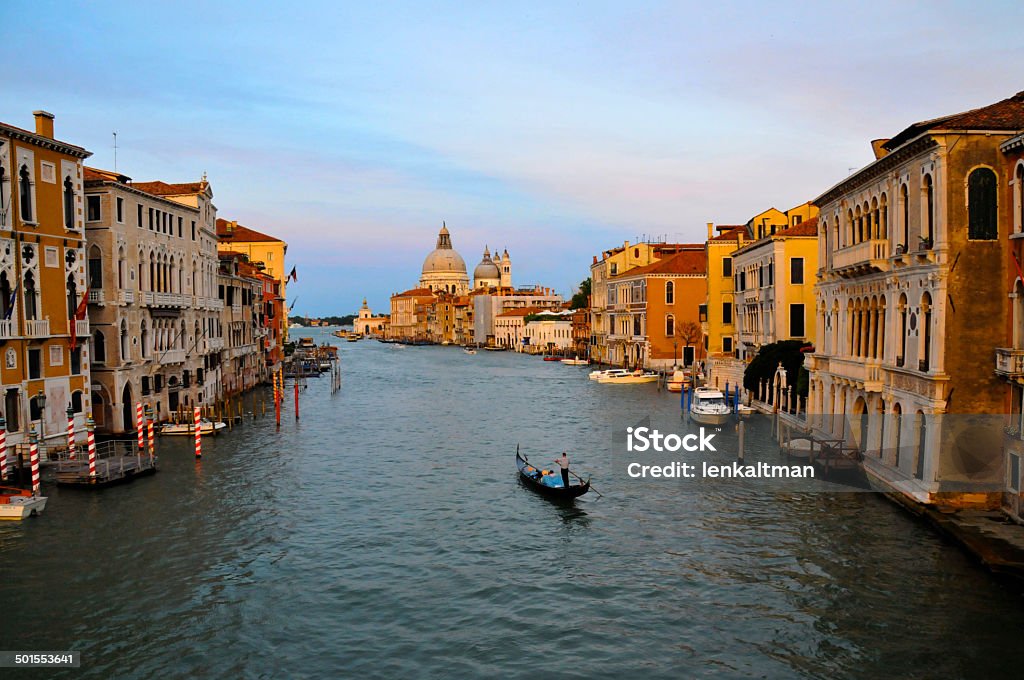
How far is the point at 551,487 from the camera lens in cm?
1870

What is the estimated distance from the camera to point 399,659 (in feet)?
35.4

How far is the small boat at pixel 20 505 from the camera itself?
16.3 metres

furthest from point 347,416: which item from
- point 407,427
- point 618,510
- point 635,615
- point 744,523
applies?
point 635,615

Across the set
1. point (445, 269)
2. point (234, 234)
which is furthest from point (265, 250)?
point (445, 269)

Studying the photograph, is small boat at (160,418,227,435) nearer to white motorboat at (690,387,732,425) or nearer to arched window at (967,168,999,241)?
white motorboat at (690,387,732,425)

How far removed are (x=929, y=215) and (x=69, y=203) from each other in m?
19.3

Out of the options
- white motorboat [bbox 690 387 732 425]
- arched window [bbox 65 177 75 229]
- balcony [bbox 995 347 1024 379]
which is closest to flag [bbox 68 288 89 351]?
arched window [bbox 65 177 75 229]

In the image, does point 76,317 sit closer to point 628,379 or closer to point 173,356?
point 173,356

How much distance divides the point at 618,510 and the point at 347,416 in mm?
19572

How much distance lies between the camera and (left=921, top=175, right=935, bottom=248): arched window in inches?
591

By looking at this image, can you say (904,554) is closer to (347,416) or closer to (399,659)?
(399,659)

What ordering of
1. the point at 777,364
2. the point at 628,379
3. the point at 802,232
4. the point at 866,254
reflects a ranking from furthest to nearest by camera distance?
the point at 628,379 → the point at 802,232 → the point at 777,364 → the point at 866,254

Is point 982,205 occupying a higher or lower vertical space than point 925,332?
higher

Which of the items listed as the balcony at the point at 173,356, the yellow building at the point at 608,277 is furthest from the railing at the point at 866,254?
the yellow building at the point at 608,277
